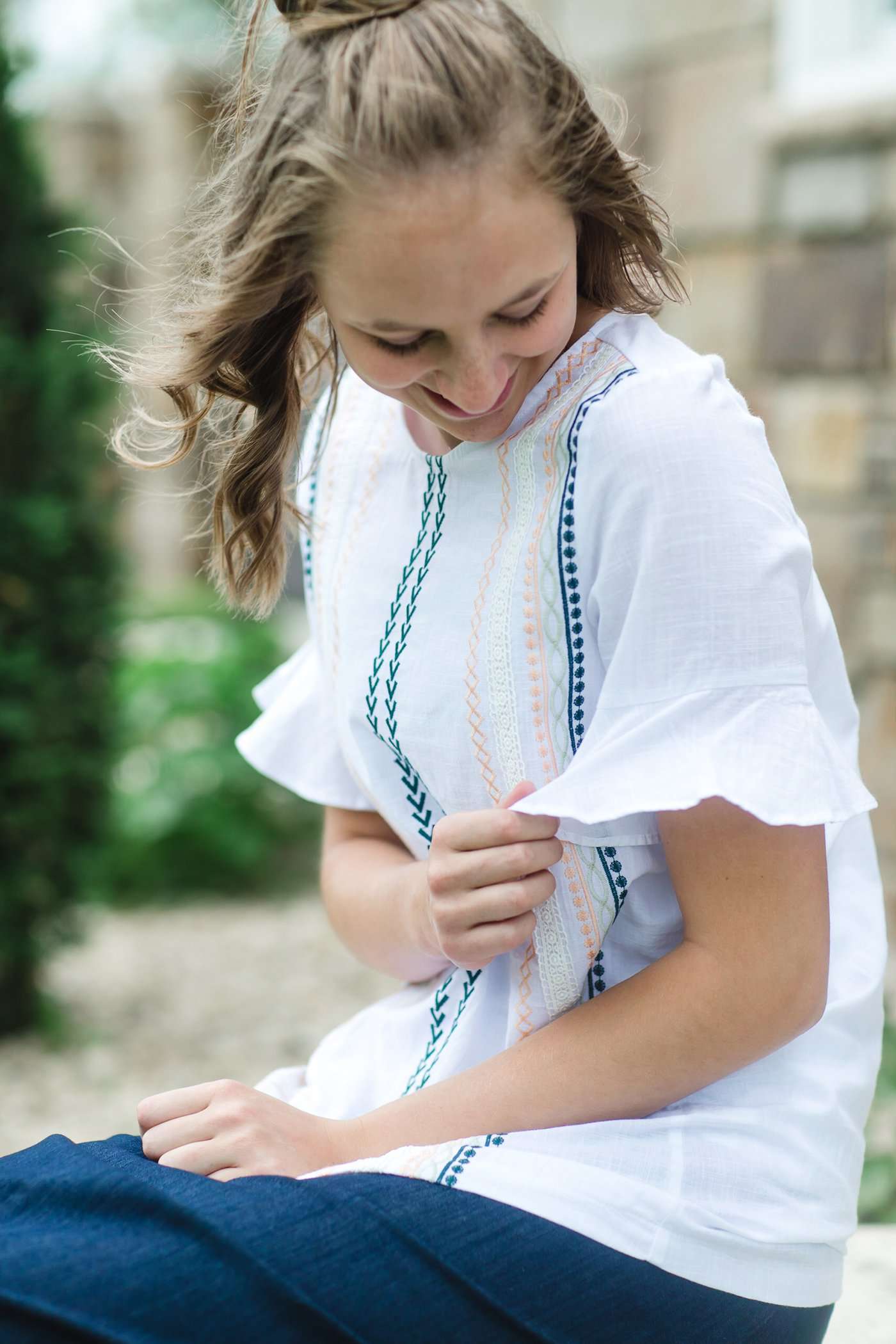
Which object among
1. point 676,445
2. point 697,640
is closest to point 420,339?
point 676,445

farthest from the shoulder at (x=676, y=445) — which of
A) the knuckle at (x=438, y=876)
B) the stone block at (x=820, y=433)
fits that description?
the stone block at (x=820, y=433)

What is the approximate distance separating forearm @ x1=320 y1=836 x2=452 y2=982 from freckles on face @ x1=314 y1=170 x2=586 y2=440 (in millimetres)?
485

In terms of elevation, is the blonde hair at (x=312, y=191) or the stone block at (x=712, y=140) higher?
the stone block at (x=712, y=140)

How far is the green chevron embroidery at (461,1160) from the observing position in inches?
42.3

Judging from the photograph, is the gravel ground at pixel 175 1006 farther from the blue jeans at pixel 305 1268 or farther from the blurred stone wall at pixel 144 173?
the blurred stone wall at pixel 144 173

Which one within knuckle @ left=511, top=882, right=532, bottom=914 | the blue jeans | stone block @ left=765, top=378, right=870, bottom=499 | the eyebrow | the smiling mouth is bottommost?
the blue jeans

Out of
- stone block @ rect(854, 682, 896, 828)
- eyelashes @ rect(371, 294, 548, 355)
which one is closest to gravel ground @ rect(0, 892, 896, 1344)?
stone block @ rect(854, 682, 896, 828)

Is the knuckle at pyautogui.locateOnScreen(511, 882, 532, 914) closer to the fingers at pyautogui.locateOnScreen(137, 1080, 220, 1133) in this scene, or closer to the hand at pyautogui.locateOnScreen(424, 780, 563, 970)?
the hand at pyautogui.locateOnScreen(424, 780, 563, 970)

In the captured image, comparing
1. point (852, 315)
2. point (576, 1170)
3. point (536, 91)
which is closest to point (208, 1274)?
point (576, 1170)

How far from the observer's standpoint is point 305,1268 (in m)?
0.98

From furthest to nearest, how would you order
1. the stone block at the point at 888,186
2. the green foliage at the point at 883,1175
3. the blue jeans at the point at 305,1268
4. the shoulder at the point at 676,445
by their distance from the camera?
the stone block at the point at 888,186 < the green foliage at the point at 883,1175 < the shoulder at the point at 676,445 < the blue jeans at the point at 305,1268

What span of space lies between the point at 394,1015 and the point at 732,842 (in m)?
0.48

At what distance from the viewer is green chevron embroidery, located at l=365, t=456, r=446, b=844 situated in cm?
129

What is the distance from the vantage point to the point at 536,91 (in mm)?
1083
